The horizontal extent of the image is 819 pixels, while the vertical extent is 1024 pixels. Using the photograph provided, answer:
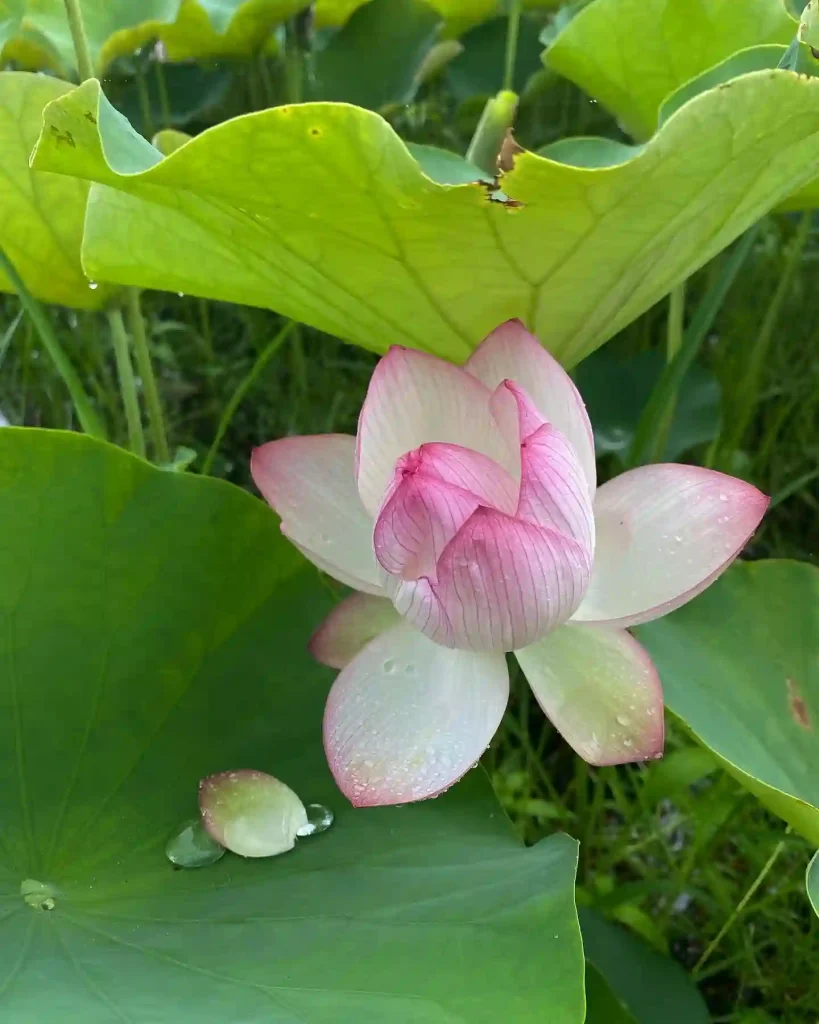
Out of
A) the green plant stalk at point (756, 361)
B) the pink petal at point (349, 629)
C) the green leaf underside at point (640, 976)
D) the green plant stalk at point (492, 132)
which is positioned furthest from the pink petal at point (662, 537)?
the green plant stalk at point (756, 361)

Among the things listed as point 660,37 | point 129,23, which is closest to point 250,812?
point 660,37

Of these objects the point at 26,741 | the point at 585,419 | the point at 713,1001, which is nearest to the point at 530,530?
the point at 585,419

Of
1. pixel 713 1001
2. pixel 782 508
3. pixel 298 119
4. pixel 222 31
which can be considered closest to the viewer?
pixel 298 119

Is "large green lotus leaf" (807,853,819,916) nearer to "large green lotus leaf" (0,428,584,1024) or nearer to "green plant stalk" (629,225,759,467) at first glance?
"large green lotus leaf" (0,428,584,1024)

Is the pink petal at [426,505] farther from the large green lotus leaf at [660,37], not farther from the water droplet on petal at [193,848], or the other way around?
the large green lotus leaf at [660,37]

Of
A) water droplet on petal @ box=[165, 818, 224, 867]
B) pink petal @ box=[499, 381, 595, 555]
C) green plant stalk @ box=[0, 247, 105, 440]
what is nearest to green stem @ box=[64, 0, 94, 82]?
green plant stalk @ box=[0, 247, 105, 440]

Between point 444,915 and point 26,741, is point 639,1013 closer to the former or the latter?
point 444,915

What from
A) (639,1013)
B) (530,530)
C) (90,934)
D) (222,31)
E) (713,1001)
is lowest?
(713,1001)
